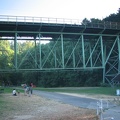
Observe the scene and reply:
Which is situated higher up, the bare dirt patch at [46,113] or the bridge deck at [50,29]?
the bridge deck at [50,29]

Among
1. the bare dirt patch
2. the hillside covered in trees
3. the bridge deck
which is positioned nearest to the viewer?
the bare dirt patch

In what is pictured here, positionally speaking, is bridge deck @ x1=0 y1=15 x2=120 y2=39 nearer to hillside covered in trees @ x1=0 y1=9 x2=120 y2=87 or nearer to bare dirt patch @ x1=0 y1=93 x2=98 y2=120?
hillside covered in trees @ x1=0 y1=9 x2=120 y2=87

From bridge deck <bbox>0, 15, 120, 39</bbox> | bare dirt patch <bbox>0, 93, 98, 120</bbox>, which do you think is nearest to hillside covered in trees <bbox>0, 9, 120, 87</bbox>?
bridge deck <bbox>0, 15, 120, 39</bbox>

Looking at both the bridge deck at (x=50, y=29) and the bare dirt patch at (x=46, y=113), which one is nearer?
the bare dirt patch at (x=46, y=113)

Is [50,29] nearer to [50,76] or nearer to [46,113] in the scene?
[46,113]

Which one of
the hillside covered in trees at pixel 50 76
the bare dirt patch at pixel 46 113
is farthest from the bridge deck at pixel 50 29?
the bare dirt patch at pixel 46 113

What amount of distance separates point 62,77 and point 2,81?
30.2 m

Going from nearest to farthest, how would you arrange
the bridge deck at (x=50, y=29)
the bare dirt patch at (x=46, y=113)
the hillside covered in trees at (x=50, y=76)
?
the bare dirt patch at (x=46, y=113) < the bridge deck at (x=50, y=29) < the hillside covered in trees at (x=50, y=76)

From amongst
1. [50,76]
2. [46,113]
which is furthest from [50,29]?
[50,76]

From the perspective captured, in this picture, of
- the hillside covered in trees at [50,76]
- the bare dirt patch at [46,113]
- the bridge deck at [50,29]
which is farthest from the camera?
the hillside covered in trees at [50,76]

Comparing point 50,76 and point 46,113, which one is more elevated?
point 50,76

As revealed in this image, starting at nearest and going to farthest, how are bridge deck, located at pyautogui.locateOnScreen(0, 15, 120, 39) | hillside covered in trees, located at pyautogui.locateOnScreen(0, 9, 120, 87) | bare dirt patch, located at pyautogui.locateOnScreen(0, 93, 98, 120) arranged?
1. bare dirt patch, located at pyautogui.locateOnScreen(0, 93, 98, 120)
2. bridge deck, located at pyautogui.locateOnScreen(0, 15, 120, 39)
3. hillside covered in trees, located at pyautogui.locateOnScreen(0, 9, 120, 87)

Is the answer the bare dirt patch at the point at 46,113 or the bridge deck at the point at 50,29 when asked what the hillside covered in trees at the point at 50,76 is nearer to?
the bridge deck at the point at 50,29

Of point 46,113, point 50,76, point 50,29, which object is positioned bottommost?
point 46,113
